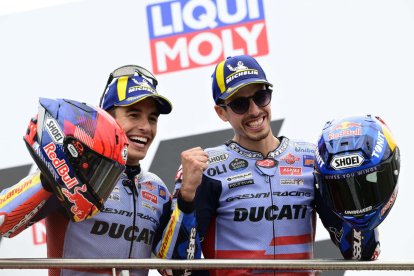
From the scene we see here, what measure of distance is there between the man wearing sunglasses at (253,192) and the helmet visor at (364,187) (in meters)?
0.25

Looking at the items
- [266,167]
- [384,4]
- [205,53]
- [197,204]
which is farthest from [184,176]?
[384,4]

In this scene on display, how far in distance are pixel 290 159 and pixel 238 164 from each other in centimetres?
18

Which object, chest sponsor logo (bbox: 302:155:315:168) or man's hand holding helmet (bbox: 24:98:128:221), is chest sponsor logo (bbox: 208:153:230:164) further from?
man's hand holding helmet (bbox: 24:98:128:221)

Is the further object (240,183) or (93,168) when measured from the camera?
(240,183)

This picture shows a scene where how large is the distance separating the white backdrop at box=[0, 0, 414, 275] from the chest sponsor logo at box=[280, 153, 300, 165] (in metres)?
1.46

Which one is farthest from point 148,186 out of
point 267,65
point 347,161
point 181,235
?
point 267,65

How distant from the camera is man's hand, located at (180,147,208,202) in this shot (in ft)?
7.45

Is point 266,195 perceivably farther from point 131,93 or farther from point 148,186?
point 131,93

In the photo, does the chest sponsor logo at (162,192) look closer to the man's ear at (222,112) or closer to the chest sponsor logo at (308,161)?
the man's ear at (222,112)

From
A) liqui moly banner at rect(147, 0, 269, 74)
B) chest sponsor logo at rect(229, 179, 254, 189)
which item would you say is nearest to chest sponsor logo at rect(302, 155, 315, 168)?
chest sponsor logo at rect(229, 179, 254, 189)

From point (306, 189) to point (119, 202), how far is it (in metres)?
0.61

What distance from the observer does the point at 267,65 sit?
416 cm

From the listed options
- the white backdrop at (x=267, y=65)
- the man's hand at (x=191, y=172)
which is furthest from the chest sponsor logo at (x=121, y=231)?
the white backdrop at (x=267, y=65)

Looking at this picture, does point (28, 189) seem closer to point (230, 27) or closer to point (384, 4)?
point (230, 27)
